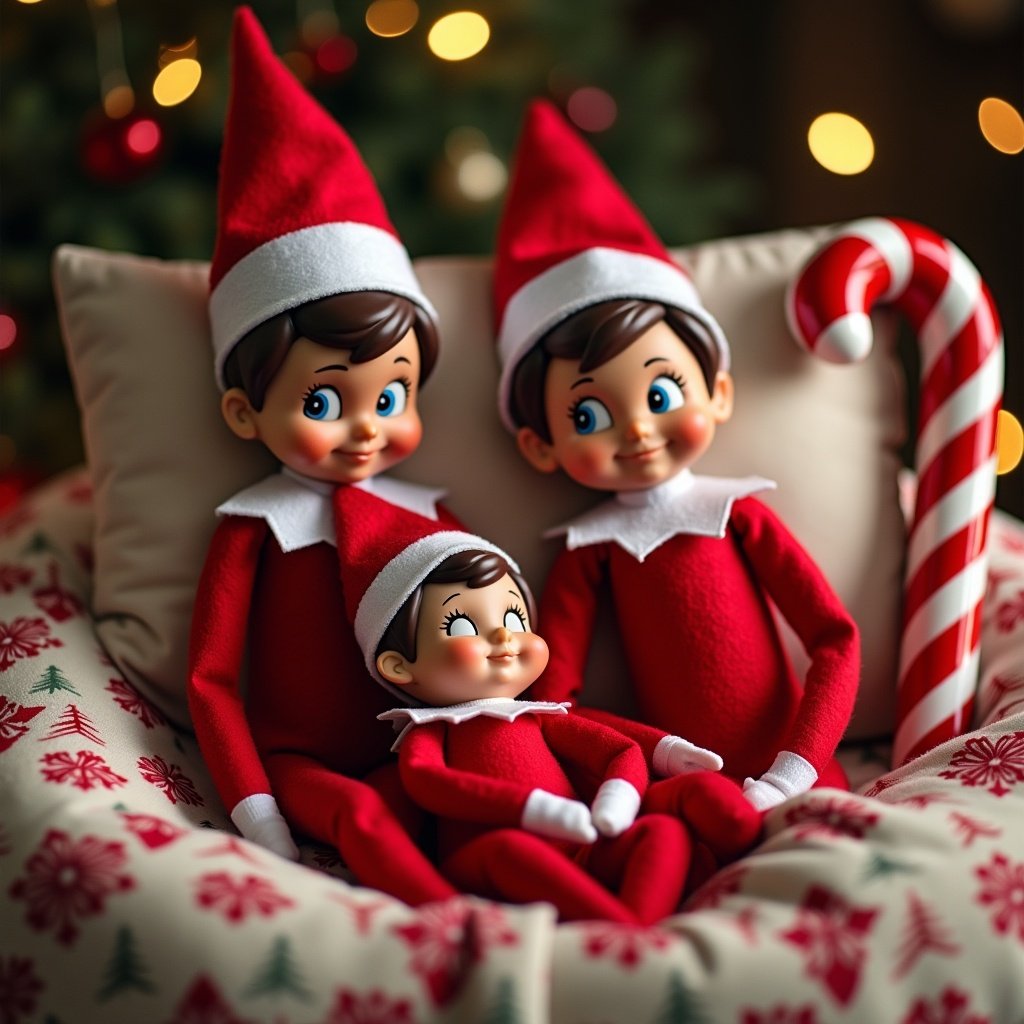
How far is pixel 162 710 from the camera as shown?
126 centimetres

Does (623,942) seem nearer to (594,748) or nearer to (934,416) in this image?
(594,748)

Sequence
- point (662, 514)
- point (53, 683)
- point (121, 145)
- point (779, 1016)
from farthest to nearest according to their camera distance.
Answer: point (121, 145)
point (662, 514)
point (53, 683)
point (779, 1016)

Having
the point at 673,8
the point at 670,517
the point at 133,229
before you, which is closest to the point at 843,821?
the point at 670,517

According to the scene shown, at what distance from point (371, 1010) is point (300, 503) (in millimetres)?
569

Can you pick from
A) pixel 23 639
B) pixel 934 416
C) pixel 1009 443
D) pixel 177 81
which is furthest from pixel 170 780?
pixel 1009 443

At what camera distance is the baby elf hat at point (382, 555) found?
109 cm

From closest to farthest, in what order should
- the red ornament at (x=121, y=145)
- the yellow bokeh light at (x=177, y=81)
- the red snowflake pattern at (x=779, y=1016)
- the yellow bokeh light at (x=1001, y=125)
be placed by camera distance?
the red snowflake pattern at (x=779, y=1016) → the red ornament at (x=121, y=145) → the yellow bokeh light at (x=177, y=81) → the yellow bokeh light at (x=1001, y=125)

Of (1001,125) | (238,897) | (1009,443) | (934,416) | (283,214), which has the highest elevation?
(283,214)

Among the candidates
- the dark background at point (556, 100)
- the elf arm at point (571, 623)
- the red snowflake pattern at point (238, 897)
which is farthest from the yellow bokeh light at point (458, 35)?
the red snowflake pattern at point (238, 897)

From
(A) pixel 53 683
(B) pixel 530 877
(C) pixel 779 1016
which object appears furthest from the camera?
(A) pixel 53 683

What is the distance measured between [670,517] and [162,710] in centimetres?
58

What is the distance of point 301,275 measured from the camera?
117 cm

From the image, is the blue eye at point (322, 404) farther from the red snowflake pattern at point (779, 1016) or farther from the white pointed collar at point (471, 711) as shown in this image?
the red snowflake pattern at point (779, 1016)

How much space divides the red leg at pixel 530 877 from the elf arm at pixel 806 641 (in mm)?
208
